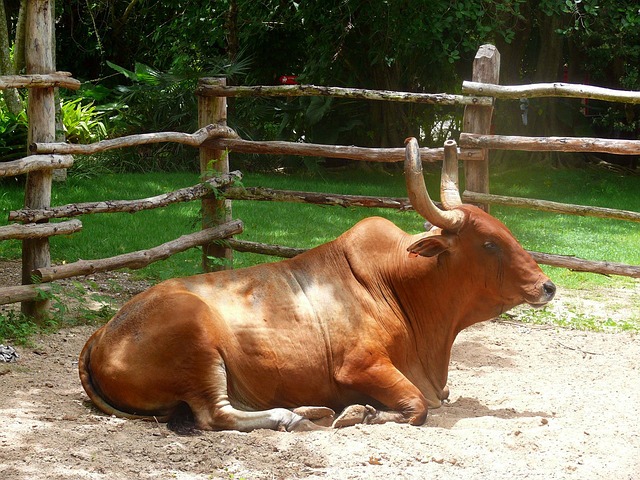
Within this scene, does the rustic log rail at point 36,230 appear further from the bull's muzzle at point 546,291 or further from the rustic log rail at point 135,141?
the bull's muzzle at point 546,291

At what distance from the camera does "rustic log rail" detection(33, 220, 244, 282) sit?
610 cm

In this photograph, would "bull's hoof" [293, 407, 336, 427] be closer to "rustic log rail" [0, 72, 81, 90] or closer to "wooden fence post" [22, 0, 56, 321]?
"wooden fence post" [22, 0, 56, 321]

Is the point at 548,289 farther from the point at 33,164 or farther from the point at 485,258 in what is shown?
the point at 33,164

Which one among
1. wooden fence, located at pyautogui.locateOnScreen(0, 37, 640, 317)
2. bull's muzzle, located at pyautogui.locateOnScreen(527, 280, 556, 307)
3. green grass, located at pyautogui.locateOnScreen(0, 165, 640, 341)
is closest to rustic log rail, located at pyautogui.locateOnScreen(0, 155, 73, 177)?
wooden fence, located at pyautogui.locateOnScreen(0, 37, 640, 317)

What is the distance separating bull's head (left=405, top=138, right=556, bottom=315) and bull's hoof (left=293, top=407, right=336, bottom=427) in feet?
3.17

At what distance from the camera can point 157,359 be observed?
4.48 meters

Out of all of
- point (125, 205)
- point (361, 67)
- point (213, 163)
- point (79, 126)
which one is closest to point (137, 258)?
point (125, 205)

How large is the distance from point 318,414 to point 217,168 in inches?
132

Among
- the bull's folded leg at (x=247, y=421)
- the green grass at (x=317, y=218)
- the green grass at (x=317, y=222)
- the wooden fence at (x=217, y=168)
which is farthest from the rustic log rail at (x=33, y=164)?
the bull's folded leg at (x=247, y=421)

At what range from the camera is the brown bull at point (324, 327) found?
177 inches

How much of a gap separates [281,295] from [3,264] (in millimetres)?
4132

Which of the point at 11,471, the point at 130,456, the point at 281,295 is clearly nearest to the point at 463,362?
the point at 281,295

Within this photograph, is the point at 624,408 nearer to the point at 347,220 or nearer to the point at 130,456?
the point at 130,456

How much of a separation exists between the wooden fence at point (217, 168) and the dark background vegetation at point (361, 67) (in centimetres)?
535
